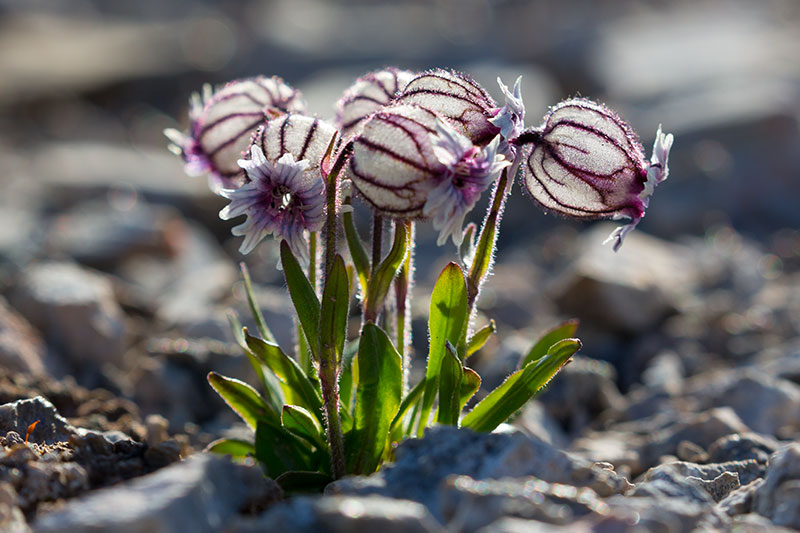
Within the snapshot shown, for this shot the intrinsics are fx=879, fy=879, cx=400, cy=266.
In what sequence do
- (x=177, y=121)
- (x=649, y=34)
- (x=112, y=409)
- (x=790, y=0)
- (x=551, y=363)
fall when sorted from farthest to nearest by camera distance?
(x=790, y=0)
(x=649, y=34)
(x=177, y=121)
(x=112, y=409)
(x=551, y=363)

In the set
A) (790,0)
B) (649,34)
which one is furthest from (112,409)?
(790,0)

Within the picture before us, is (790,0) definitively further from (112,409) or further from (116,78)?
(112,409)

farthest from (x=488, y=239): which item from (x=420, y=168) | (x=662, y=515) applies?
(x=662, y=515)

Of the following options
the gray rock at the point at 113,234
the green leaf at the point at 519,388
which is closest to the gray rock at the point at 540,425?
the green leaf at the point at 519,388

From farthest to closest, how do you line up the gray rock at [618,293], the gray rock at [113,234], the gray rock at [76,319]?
the gray rock at [113,234] → the gray rock at [618,293] → the gray rock at [76,319]

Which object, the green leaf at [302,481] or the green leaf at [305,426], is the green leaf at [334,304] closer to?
the green leaf at [305,426]

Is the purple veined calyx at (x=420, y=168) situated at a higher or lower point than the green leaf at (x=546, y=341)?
higher

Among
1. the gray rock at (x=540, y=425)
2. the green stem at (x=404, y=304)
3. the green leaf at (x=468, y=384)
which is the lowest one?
the gray rock at (x=540, y=425)
